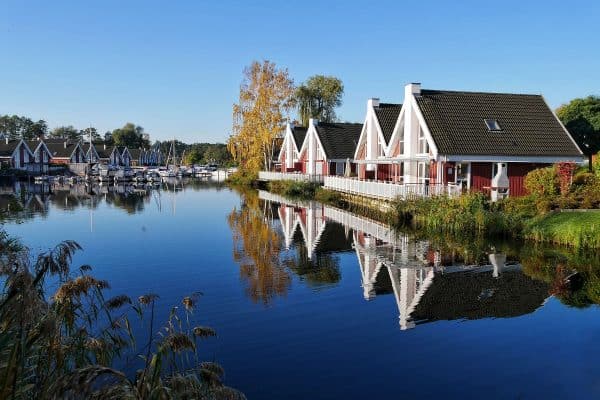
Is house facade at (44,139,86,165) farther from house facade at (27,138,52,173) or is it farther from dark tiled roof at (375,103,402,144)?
dark tiled roof at (375,103,402,144)

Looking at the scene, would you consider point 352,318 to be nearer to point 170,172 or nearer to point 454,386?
point 454,386

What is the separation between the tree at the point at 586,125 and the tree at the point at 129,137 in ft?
374

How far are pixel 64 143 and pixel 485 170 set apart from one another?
89.4 meters

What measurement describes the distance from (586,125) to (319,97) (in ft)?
128

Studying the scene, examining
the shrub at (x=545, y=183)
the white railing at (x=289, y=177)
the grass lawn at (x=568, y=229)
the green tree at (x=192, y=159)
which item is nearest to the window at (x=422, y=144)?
the shrub at (x=545, y=183)

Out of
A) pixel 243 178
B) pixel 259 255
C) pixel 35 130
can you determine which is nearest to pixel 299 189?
pixel 243 178

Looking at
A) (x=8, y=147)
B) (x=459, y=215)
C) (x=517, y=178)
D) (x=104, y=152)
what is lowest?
(x=459, y=215)

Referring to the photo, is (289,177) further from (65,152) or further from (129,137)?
(129,137)

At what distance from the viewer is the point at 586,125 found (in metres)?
46.8

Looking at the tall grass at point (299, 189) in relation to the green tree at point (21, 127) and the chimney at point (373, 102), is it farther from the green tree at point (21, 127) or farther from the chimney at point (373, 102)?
the green tree at point (21, 127)

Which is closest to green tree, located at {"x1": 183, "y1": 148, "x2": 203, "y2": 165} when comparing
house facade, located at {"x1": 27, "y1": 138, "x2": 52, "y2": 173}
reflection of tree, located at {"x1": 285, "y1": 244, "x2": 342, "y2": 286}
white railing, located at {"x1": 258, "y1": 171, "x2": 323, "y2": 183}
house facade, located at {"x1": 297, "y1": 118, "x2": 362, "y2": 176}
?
house facade, located at {"x1": 27, "y1": 138, "x2": 52, "y2": 173}

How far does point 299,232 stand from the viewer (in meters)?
24.9

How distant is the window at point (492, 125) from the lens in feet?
101

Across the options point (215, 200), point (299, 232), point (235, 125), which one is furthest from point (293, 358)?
point (235, 125)
